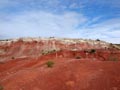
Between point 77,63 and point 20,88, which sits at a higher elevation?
point 77,63

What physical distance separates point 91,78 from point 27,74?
14.3ft

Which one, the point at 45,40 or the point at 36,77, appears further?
the point at 45,40

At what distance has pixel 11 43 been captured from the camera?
2625 inches

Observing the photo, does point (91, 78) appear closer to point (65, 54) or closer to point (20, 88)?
point (20, 88)

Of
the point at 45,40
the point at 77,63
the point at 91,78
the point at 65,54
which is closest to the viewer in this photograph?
the point at 91,78

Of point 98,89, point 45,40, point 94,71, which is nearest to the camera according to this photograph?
point 98,89

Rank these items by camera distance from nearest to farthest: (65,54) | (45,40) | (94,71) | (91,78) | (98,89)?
(98,89), (91,78), (94,71), (65,54), (45,40)

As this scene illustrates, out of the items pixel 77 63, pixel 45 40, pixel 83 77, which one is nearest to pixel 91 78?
pixel 83 77

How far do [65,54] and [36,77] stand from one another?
21252 mm

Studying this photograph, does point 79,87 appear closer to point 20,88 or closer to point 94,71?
point 94,71

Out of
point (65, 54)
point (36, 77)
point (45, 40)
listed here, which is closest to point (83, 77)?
point (36, 77)

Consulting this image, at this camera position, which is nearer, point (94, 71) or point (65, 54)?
point (94, 71)

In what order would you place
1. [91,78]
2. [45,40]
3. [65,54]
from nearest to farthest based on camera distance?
[91,78]
[65,54]
[45,40]

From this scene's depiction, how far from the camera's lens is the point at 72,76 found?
578 inches
